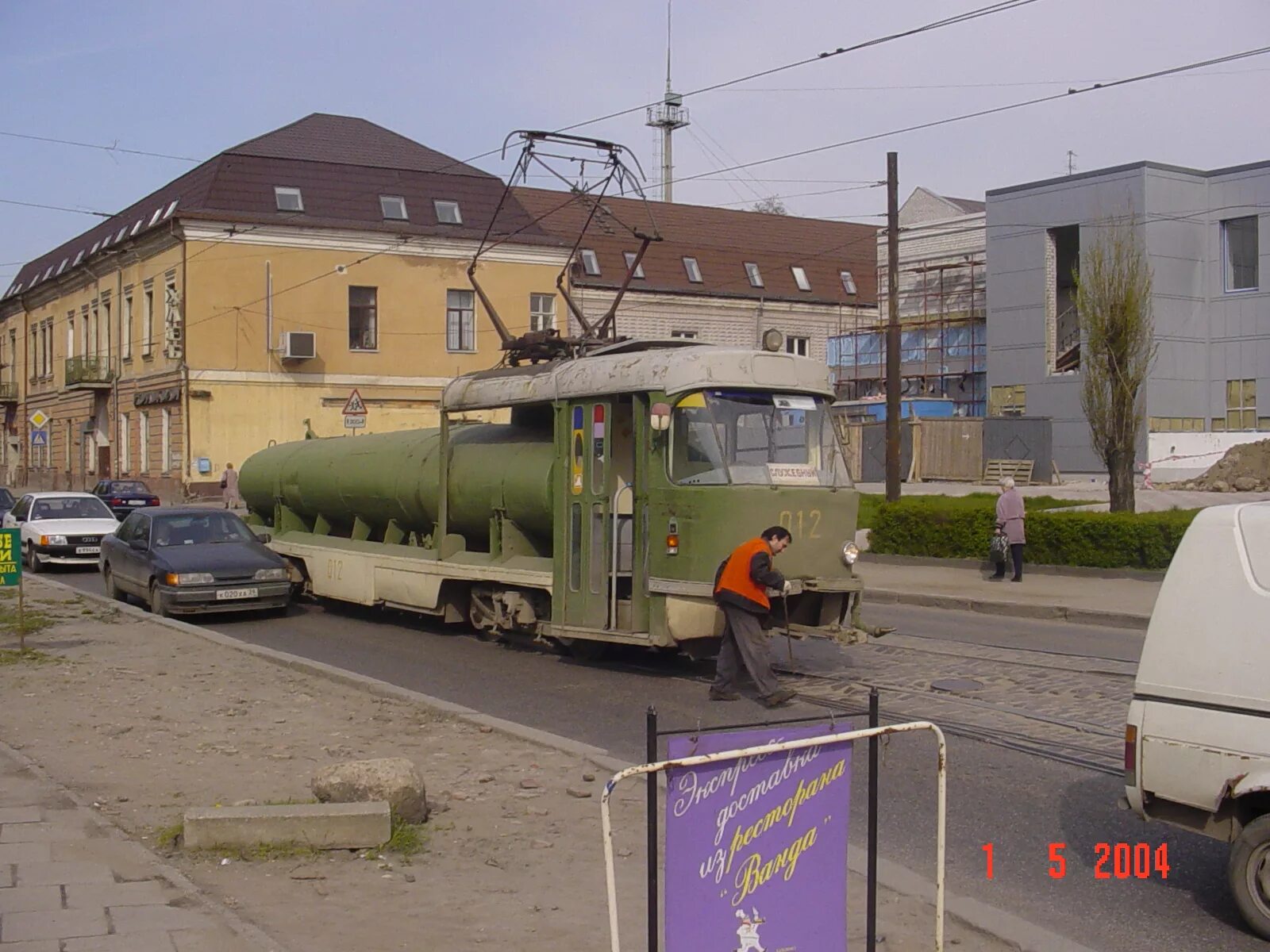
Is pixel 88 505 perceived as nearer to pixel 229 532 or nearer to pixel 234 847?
pixel 229 532

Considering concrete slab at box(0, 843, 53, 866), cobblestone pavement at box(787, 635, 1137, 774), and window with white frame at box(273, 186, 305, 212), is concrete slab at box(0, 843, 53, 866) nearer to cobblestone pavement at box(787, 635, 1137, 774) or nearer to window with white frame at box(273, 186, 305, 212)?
cobblestone pavement at box(787, 635, 1137, 774)

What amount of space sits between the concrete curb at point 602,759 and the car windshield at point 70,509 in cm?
1055

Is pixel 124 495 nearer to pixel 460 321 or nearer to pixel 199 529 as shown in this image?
pixel 460 321

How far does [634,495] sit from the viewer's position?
1188cm

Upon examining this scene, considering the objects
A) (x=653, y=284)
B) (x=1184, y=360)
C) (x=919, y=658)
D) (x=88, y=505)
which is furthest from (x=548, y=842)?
(x=653, y=284)

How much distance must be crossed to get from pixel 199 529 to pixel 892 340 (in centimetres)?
1267

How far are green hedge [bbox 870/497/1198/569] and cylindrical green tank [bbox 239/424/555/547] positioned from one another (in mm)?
9909

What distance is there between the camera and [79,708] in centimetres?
1048

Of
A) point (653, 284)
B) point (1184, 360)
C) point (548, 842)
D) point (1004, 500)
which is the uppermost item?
point (653, 284)

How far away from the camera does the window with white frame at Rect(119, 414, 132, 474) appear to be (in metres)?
51.3

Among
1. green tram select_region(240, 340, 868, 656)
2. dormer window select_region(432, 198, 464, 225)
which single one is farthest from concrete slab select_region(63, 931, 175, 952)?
dormer window select_region(432, 198, 464, 225)

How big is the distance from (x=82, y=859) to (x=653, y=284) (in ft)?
173
